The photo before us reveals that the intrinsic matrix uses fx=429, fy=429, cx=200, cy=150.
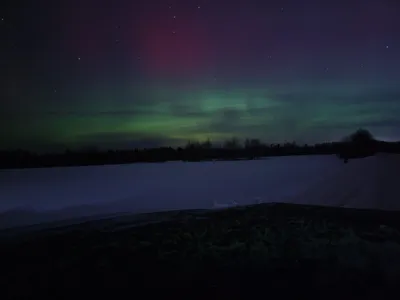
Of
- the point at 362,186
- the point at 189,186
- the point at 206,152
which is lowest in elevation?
the point at 362,186

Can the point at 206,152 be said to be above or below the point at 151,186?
above

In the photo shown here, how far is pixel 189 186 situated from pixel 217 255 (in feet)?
2.64

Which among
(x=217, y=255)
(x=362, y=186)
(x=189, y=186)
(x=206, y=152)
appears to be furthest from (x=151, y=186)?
(x=362, y=186)

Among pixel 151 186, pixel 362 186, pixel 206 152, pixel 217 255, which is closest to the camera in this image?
pixel 217 255

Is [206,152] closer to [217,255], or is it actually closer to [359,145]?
[217,255]

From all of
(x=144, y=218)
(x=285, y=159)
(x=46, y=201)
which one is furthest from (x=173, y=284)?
(x=285, y=159)

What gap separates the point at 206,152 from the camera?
4430mm

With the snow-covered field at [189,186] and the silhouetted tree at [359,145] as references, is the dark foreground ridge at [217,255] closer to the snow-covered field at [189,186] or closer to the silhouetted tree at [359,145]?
the snow-covered field at [189,186]

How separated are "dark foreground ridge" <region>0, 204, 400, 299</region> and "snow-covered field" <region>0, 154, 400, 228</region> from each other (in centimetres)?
12

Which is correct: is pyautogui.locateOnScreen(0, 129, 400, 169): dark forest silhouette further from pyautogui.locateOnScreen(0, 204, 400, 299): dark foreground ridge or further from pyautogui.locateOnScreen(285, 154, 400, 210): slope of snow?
pyautogui.locateOnScreen(0, 204, 400, 299): dark foreground ridge

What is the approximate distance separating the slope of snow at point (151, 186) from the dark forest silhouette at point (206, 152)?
72 mm

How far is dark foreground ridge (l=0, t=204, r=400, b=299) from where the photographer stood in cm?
305

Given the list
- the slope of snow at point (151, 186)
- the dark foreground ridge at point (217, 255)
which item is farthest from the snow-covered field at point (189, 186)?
the dark foreground ridge at point (217, 255)

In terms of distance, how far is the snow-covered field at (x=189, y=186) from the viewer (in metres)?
3.95
